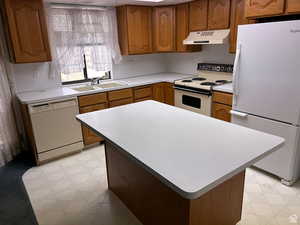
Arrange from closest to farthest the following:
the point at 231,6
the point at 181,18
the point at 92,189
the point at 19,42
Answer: the point at 92,189 < the point at 19,42 < the point at 231,6 < the point at 181,18

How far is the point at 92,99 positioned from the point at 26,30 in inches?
47.8

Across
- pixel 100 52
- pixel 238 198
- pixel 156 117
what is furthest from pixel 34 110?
pixel 238 198

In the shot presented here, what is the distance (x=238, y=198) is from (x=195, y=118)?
0.73m

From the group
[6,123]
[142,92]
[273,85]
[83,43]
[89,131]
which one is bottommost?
[89,131]

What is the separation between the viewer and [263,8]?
7.93ft

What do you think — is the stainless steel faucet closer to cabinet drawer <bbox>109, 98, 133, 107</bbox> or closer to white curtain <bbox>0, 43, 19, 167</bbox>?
cabinet drawer <bbox>109, 98, 133, 107</bbox>

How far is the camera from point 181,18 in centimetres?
383

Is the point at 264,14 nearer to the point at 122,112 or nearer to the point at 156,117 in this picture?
the point at 156,117

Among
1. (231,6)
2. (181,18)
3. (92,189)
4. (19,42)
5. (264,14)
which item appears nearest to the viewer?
(264,14)

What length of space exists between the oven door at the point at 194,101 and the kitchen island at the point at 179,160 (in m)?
1.21

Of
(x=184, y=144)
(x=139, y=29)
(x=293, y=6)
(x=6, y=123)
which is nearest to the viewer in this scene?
(x=184, y=144)

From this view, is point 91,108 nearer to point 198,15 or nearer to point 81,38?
point 81,38

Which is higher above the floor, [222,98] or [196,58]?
[196,58]

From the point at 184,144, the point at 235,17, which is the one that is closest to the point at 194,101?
the point at 235,17
